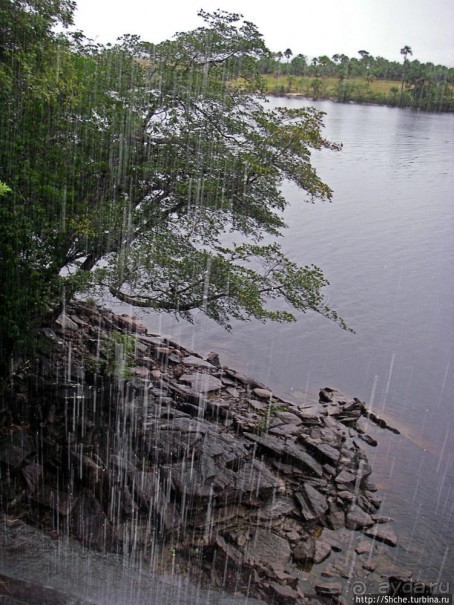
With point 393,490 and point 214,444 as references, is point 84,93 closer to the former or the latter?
point 214,444

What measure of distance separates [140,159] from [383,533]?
37.9 ft

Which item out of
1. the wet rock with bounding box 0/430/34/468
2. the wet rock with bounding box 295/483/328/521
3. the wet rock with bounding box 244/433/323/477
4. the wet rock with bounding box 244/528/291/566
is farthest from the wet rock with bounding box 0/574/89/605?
the wet rock with bounding box 244/433/323/477

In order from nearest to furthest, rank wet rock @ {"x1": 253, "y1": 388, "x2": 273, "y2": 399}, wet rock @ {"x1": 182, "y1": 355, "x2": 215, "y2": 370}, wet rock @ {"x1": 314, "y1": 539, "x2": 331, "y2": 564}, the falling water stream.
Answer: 1. the falling water stream
2. wet rock @ {"x1": 314, "y1": 539, "x2": 331, "y2": 564}
3. wet rock @ {"x1": 253, "y1": 388, "x2": 273, "y2": 399}
4. wet rock @ {"x1": 182, "y1": 355, "x2": 215, "y2": 370}

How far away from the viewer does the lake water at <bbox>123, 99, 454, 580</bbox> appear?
17562mm

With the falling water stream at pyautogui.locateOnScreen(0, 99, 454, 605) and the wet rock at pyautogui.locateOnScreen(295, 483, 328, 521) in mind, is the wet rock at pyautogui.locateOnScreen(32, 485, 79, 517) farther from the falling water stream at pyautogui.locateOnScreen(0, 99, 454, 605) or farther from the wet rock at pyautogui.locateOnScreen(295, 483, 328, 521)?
the wet rock at pyautogui.locateOnScreen(295, 483, 328, 521)

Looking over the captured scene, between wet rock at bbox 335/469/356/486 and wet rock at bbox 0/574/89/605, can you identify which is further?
wet rock at bbox 335/469/356/486

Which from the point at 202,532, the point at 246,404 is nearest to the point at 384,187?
the point at 246,404

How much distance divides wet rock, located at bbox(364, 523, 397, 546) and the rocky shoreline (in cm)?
3

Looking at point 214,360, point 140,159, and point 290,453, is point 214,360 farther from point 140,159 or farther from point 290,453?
point 140,159

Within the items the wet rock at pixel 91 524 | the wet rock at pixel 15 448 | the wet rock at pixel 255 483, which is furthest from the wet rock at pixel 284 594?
the wet rock at pixel 15 448

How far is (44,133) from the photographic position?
1384 centimetres

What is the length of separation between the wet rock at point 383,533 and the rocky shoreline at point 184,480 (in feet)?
0.09

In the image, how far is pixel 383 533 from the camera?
14805 millimetres

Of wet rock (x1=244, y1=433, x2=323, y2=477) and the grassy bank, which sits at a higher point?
the grassy bank
